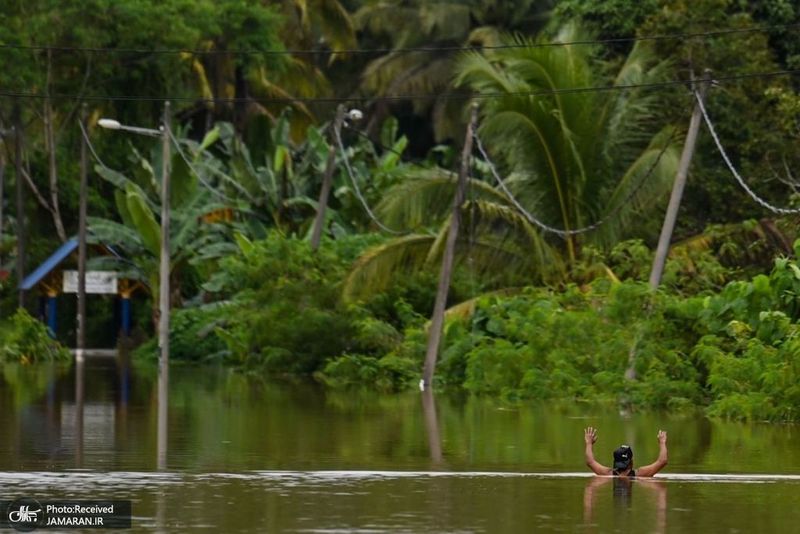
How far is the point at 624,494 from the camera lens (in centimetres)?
1831

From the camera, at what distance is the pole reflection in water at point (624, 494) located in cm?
1631

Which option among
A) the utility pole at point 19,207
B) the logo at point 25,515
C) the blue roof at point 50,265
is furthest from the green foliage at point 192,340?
the logo at point 25,515

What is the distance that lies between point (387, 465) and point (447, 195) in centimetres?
2023

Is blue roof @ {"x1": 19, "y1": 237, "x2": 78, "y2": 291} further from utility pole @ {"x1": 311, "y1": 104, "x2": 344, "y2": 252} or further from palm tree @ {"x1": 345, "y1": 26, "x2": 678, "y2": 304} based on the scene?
palm tree @ {"x1": 345, "y1": 26, "x2": 678, "y2": 304}

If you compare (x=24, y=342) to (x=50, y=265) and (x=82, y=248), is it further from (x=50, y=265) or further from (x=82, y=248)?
(x=50, y=265)

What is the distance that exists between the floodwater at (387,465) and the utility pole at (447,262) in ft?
10.0

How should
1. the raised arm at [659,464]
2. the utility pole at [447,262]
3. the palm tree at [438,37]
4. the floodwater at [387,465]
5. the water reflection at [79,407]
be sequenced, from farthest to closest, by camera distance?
1. the palm tree at [438,37]
2. the utility pole at [447,262]
3. the water reflection at [79,407]
4. the raised arm at [659,464]
5. the floodwater at [387,465]

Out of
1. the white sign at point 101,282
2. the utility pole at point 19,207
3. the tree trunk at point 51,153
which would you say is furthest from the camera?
the tree trunk at point 51,153

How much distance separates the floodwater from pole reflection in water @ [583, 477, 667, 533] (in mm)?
28

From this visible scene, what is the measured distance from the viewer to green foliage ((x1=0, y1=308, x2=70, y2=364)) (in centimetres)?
5384

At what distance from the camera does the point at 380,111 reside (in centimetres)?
7312

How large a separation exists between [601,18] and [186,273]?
19717 millimetres

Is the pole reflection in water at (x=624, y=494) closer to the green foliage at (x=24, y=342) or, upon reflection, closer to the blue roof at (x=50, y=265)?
the green foliage at (x=24, y=342)

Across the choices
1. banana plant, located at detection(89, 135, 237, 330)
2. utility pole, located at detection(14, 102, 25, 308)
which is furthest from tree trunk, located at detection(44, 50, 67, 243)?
banana plant, located at detection(89, 135, 237, 330)
